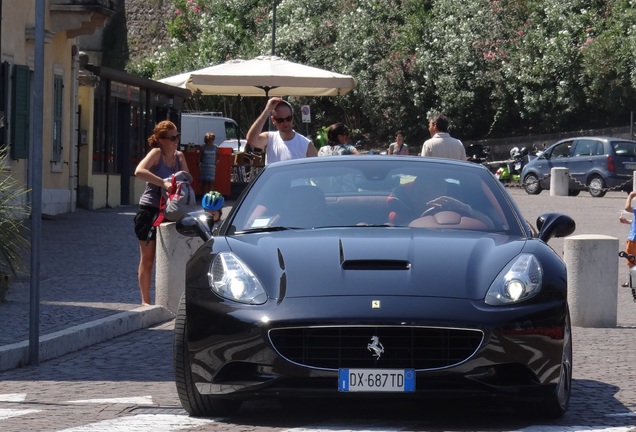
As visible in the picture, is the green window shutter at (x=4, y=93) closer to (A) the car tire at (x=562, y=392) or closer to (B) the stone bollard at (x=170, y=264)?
(B) the stone bollard at (x=170, y=264)

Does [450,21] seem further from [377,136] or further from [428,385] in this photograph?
[428,385]

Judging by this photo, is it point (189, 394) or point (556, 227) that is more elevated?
point (556, 227)

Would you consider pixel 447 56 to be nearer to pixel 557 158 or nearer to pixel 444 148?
pixel 557 158

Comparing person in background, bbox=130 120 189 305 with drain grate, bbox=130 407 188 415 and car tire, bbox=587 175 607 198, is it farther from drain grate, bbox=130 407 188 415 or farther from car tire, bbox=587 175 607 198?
car tire, bbox=587 175 607 198

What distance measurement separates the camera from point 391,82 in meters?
55.3

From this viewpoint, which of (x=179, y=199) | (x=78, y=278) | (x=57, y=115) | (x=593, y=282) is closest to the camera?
(x=179, y=199)

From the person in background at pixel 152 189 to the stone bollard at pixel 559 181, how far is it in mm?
27563

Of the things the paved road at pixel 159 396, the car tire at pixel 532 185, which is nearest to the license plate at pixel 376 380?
the paved road at pixel 159 396

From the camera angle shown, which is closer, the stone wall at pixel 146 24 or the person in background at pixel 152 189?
the person in background at pixel 152 189

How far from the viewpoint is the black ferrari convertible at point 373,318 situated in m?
7.23

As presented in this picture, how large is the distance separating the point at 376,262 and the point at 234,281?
0.69 meters

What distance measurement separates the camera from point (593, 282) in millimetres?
13406

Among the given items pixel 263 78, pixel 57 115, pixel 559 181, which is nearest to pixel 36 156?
pixel 57 115

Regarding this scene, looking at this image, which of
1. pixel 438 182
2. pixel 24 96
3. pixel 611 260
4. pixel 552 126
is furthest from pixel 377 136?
pixel 438 182
